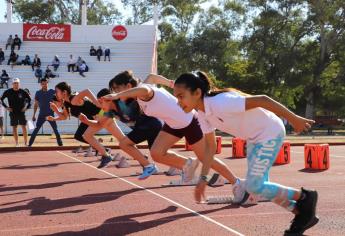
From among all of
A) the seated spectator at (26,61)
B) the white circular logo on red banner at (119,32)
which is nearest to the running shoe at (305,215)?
the seated spectator at (26,61)

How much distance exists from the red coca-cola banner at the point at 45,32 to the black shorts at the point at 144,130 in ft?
85.6

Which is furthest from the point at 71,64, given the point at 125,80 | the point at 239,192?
the point at 239,192

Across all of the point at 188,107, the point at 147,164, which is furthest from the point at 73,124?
the point at 188,107

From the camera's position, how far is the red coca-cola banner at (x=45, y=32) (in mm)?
33375

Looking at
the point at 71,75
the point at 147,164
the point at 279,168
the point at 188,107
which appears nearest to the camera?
the point at 188,107

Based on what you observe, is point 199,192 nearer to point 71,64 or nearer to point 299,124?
point 299,124

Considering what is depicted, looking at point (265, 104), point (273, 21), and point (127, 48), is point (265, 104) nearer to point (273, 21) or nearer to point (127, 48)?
point (127, 48)

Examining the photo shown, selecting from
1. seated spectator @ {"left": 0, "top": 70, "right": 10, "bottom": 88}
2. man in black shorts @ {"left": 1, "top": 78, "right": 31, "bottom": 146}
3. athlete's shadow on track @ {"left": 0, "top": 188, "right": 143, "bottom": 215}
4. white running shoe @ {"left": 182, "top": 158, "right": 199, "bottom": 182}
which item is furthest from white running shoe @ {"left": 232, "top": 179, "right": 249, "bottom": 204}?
seated spectator @ {"left": 0, "top": 70, "right": 10, "bottom": 88}

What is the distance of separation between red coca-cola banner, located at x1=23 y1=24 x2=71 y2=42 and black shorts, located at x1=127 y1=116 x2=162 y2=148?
1028 inches

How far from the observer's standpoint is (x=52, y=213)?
6449 mm

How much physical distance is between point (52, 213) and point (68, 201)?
33.5 inches

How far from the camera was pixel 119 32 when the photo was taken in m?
34.0

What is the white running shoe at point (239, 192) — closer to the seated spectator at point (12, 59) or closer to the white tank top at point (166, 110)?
the white tank top at point (166, 110)

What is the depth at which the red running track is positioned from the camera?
18.3 feet
